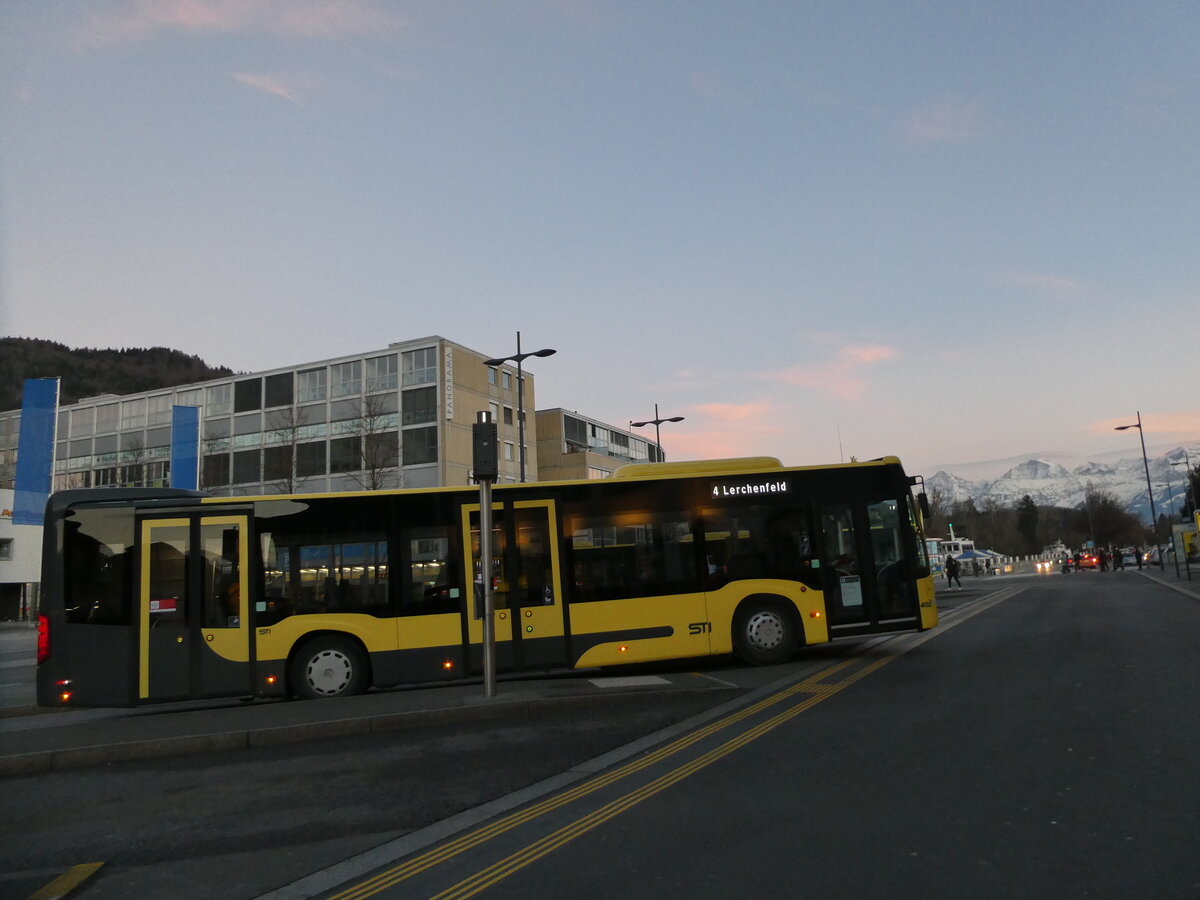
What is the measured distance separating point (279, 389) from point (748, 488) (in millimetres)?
61083

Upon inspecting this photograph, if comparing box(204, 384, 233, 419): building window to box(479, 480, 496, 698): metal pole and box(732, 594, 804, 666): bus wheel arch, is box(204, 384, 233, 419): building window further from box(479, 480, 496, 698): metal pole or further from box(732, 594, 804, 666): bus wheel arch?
box(479, 480, 496, 698): metal pole

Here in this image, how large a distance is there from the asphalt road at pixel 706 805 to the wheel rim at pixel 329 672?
9.64 feet

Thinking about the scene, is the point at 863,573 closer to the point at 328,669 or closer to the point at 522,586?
the point at 522,586

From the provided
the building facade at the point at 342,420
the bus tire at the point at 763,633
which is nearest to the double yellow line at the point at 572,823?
the bus tire at the point at 763,633

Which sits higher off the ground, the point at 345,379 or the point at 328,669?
the point at 345,379

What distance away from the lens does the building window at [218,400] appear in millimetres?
70438

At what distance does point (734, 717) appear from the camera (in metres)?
9.44

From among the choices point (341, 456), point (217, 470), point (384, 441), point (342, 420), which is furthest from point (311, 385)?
point (384, 441)

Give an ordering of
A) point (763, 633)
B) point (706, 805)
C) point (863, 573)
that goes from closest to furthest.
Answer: point (706, 805), point (763, 633), point (863, 573)

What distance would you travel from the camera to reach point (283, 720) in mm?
10250

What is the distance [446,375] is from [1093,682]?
55.5m

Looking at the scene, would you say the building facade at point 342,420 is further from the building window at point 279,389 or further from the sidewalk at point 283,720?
the sidewalk at point 283,720

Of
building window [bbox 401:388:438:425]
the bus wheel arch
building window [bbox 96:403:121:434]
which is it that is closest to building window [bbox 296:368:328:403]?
building window [bbox 401:388:438:425]

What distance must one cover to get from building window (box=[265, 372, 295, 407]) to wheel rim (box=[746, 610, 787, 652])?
198 ft
